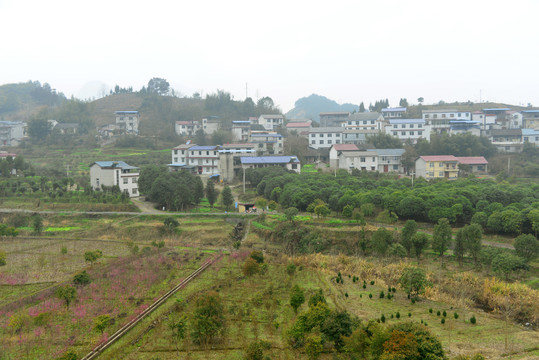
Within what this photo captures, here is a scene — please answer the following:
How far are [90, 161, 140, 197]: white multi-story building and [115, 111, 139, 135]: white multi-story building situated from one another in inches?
989

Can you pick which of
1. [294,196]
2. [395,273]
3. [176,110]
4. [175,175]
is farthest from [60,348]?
[176,110]

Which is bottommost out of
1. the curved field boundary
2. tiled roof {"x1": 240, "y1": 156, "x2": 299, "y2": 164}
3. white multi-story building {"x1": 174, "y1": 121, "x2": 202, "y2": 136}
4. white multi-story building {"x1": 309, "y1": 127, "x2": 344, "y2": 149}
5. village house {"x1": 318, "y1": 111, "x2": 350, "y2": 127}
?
the curved field boundary

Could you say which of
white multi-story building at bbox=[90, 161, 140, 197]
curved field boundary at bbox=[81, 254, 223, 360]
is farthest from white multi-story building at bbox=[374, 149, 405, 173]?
curved field boundary at bbox=[81, 254, 223, 360]

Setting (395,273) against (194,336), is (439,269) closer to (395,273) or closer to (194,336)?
(395,273)

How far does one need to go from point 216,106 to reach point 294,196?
43.4m

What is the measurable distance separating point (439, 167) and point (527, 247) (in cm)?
2227

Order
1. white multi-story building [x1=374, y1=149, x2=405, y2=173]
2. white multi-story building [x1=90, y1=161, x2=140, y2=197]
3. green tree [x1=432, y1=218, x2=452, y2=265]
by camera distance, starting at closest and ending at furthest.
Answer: green tree [x1=432, y1=218, x2=452, y2=265] → white multi-story building [x1=90, y1=161, x2=140, y2=197] → white multi-story building [x1=374, y1=149, x2=405, y2=173]

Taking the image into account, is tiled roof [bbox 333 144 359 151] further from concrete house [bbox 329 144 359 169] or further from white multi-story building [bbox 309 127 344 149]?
white multi-story building [bbox 309 127 344 149]

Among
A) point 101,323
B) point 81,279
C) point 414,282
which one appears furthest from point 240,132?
point 101,323

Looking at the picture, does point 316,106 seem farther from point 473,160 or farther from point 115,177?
point 115,177

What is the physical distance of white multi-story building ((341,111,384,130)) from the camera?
54.7 meters

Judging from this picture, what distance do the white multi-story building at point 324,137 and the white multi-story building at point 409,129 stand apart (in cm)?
694

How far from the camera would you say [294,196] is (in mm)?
29547

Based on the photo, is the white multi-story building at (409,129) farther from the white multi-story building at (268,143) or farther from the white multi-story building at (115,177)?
the white multi-story building at (115,177)
